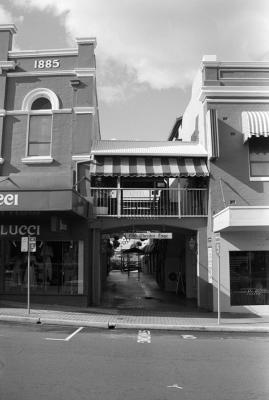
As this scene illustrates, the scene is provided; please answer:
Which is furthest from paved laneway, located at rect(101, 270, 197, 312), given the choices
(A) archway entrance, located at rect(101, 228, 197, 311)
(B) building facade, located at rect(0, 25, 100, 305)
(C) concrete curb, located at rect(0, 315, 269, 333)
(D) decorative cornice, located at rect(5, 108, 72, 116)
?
(D) decorative cornice, located at rect(5, 108, 72, 116)

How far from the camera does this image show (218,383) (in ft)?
23.9

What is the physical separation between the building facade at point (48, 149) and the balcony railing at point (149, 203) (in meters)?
0.75

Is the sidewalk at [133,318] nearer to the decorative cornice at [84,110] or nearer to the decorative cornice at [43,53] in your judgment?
the decorative cornice at [84,110]

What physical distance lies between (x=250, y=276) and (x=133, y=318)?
5231mm

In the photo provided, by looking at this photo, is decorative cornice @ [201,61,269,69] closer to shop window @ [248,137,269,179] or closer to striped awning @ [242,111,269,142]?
striped awning @ [242,111,269,142]

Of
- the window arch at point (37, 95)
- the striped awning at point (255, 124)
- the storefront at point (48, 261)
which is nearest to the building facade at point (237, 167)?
the striped awning at point (255, 124)

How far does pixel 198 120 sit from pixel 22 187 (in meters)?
8.49

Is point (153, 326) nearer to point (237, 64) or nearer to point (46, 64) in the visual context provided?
point (237, 64)

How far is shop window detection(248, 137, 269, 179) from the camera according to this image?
18.8m

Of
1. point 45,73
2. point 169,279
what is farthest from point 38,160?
point 169,279

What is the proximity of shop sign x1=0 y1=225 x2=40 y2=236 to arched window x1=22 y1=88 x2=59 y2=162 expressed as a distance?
291 centimetres

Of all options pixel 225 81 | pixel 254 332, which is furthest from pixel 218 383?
pixel 225 81

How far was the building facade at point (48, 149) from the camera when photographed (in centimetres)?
1852

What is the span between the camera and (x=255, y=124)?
59.4ft
